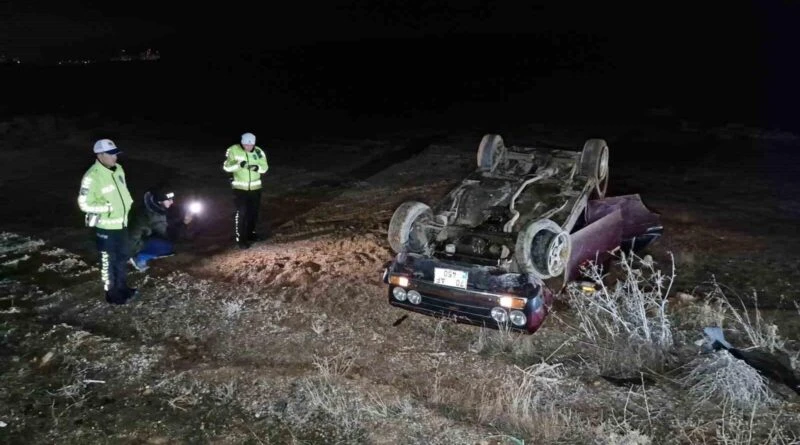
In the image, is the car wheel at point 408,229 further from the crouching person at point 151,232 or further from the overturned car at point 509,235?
the crouching person at point 151,232

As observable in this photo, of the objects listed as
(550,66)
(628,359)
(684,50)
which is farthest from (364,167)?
(684,50)

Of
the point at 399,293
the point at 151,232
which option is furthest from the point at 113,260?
the point at 399,293

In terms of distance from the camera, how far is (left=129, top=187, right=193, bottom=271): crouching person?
8.00 metres

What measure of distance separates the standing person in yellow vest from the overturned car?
2938 mm

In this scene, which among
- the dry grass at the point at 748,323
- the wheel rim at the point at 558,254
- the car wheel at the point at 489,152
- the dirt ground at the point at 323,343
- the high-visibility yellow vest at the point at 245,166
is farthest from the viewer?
the high-visibility yellow vest at the point at 245,166

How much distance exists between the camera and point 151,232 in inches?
327

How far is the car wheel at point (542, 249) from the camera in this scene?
5.79m

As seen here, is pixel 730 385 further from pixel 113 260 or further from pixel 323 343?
pixel 113 260

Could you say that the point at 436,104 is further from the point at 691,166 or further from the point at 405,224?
the point at 405,224

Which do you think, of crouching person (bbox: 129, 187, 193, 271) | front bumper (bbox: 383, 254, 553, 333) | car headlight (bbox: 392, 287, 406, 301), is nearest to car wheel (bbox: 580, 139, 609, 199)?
front bumper (bbox: 383, 254, 553, 333)

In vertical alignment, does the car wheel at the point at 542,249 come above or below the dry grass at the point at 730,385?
above

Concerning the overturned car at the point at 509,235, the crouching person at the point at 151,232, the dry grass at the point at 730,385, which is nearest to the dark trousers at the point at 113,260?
the crouching person at the point at 151,232

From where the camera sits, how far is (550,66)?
116ft

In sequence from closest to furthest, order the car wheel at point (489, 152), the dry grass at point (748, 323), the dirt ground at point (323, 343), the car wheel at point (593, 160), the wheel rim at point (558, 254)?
the dirt ground at point (323, 343) < the dry grass at point (748, 323) < the wheel rim at point (558, 254) < the car wheel at point (593, 160) < the car wheel at point (489, 152)
